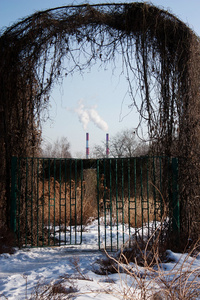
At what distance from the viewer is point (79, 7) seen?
5.56 m

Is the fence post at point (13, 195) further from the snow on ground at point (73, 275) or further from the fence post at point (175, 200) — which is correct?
the fence post at point (175, 200)

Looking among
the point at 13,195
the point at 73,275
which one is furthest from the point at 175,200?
A: the point at 13,195

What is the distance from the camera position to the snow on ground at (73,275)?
2.90 meters

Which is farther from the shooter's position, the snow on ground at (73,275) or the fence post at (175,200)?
the fence post at (175,200)

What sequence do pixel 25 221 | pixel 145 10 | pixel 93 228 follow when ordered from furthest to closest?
pixel 93 228
pixel 25 221
pixel 145 10

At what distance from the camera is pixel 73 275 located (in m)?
3.84

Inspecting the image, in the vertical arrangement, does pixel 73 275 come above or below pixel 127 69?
below

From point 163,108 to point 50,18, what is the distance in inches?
96.2

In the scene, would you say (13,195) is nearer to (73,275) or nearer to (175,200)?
(73,275)

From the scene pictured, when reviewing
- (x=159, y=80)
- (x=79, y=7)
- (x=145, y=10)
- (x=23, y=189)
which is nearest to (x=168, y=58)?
(x=159, y=80)

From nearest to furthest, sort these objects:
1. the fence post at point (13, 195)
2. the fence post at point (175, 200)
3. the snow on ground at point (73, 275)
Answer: the snow on ground at point (73, 275) → the fence post at point (175, 200) → the fence post at point (13, 195)

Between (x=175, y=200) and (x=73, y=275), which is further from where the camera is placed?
(x=175, y=200)

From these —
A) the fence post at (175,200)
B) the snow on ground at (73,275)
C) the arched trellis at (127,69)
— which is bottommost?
the snow on ground at (73,275)

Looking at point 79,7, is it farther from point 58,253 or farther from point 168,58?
point 58,253
